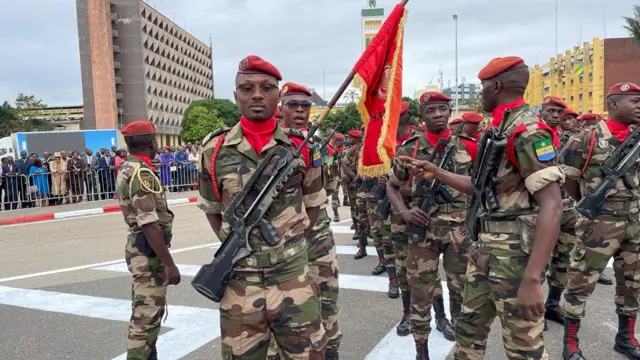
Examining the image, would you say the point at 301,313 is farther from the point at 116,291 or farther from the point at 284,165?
the point at 116,291

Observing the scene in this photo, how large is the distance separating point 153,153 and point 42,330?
8.02ft

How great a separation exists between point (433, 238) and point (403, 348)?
103 centimetres

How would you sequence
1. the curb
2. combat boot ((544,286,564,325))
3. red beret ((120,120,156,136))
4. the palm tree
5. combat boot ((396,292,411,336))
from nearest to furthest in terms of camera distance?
red beret ((120,120,156,136))
combat boot ((396,292,411,336))
combat boot ((544,286,564,325))
the curb
the palm tree

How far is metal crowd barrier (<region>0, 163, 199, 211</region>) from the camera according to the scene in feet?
45.0

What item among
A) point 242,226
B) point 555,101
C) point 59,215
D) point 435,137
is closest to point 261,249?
point 242,226

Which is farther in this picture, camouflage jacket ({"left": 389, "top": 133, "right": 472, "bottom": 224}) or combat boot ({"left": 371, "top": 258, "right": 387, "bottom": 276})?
combat boot ({"left": 371, "top": 258, "right": 387, "bottom": 276})

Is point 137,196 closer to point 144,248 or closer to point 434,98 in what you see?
point 144,248

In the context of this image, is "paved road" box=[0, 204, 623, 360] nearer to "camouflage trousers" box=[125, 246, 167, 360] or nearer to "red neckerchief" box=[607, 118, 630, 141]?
"camouflage trousers" box=[125, 246, 167, 360]

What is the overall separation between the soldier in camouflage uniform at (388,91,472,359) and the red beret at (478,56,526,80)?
1.16 m

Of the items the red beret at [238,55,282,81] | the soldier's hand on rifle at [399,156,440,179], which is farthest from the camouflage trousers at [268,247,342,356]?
the red beret at [238,55,282,81]

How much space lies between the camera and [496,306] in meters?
2.56

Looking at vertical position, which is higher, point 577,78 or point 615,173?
point 577,78

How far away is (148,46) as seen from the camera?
6781cm

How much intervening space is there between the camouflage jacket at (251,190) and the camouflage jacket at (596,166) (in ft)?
9.12
